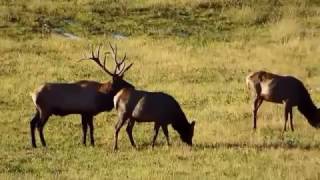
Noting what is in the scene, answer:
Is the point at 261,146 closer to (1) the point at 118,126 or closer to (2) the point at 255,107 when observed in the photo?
(1) the point at 118,126

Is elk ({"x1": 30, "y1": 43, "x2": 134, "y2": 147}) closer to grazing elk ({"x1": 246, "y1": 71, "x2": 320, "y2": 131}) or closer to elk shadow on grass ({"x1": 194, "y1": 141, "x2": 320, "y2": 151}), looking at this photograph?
elk shadow on grass ({"x1": 194, "y1": 141, "x2": 320, "y2": 151})

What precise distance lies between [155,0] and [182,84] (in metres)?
22.1

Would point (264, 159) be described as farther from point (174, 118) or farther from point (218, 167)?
point (174, 118)

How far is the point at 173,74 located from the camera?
33625mm

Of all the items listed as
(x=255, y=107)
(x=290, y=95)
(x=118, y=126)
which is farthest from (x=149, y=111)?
(x=290, y=95)

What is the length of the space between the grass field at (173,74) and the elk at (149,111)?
18.1 inches

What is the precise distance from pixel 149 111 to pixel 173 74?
1434 centimetres

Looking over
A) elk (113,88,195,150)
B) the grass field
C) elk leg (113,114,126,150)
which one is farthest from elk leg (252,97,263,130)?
elk leg (113,114,126,150)

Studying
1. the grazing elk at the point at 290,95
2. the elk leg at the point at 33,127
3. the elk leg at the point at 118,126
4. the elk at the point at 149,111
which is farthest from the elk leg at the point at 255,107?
the elk leg at the point at 33,127

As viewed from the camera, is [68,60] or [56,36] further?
[56,36]

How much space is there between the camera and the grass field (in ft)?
56.0

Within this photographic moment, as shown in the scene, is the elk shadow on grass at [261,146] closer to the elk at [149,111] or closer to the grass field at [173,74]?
the grass field at [173,74]

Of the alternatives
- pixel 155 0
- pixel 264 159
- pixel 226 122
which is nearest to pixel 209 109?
pixel 226 122

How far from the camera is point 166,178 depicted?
1555 centimetres
